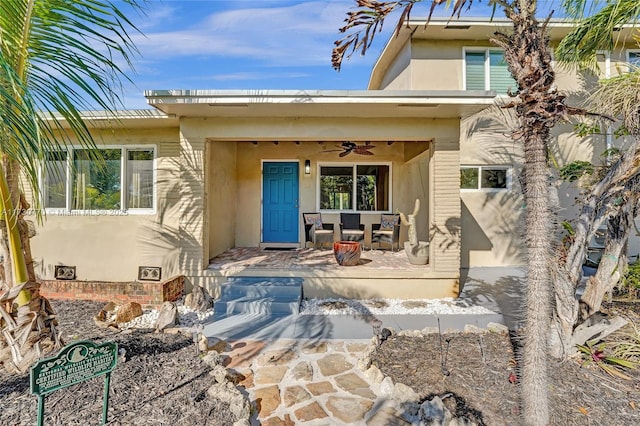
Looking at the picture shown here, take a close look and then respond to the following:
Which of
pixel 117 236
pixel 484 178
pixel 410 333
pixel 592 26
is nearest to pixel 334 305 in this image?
pixel 410 333

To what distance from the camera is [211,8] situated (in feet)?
22.1

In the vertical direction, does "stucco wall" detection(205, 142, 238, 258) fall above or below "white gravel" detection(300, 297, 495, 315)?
above

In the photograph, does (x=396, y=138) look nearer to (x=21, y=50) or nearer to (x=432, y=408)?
(x=432, y=408)

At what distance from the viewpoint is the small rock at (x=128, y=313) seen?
462 cm

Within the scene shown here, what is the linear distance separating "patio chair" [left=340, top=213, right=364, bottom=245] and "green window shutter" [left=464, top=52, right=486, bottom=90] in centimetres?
471

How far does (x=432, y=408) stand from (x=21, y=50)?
4407mm

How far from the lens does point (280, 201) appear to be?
902 cm

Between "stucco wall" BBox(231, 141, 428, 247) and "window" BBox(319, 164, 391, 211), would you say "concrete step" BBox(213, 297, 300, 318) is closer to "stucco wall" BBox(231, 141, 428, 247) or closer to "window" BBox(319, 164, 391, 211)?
"stucco wall" BBox(231, 141, 428, 247)

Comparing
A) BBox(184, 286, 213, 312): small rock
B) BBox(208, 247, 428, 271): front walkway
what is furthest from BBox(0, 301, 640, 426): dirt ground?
BBox(208, 247, 428, 271): front walkway

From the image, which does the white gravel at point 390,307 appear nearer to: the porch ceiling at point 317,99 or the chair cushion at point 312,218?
the chair cushion at point 312,218

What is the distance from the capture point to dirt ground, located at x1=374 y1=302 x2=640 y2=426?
2578mm

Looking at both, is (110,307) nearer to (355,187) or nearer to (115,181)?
(115,181)

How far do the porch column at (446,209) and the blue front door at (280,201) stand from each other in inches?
167

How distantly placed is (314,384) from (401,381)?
87 centimetres
